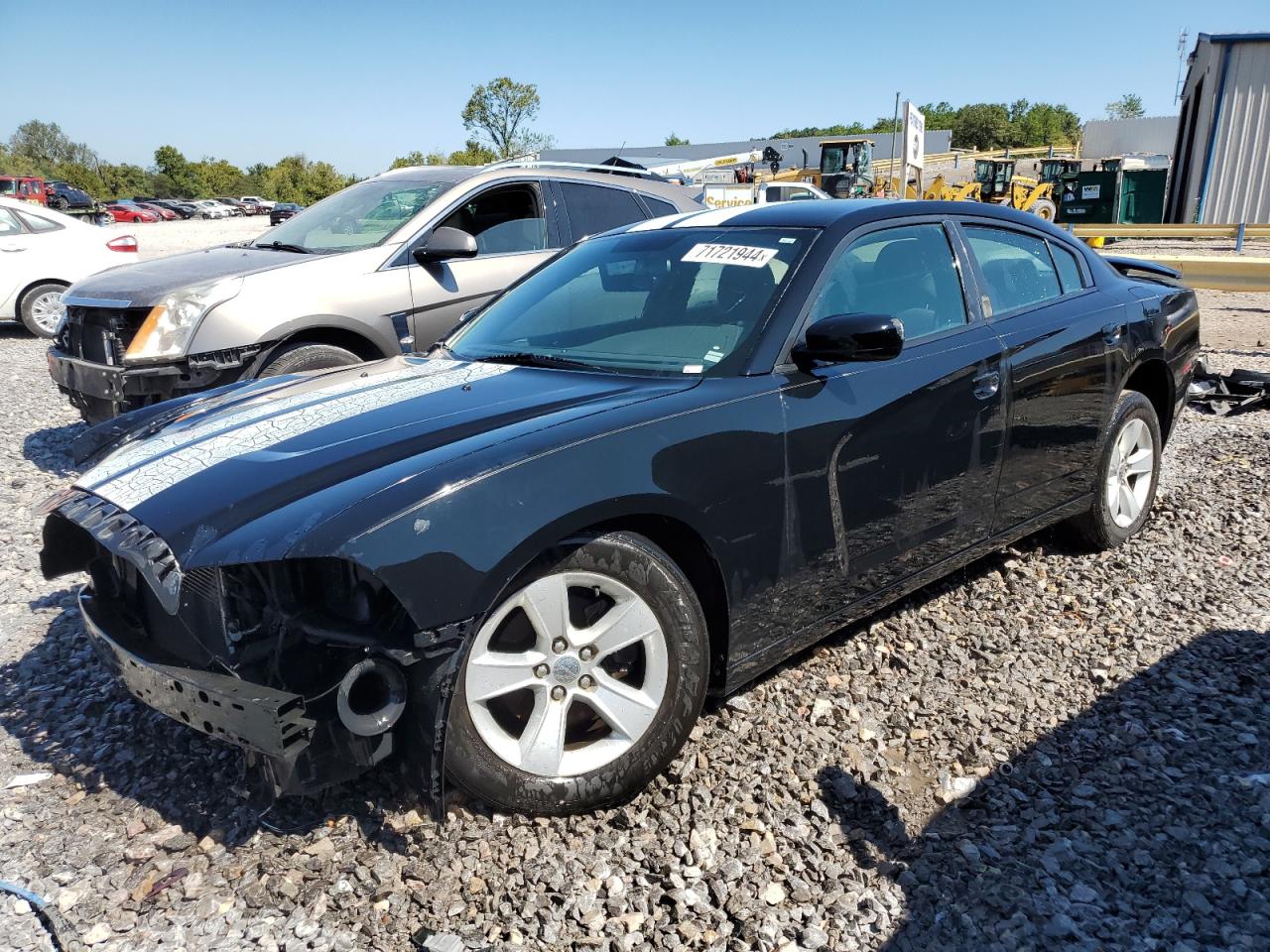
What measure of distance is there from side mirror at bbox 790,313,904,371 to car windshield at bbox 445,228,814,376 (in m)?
0.21

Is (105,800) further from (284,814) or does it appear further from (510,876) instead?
(510,876)

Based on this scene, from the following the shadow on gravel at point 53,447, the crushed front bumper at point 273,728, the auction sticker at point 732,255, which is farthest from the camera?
the shadow on gravel at point 53,447

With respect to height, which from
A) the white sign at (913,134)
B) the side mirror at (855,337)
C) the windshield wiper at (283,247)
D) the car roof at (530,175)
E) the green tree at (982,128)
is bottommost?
the side mirror at (855,337)

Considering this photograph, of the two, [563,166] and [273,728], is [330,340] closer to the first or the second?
[563,166]

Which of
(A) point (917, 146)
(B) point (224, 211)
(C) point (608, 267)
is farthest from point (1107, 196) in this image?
(B) point (224, 211)

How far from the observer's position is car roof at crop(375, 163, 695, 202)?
636 centimetres

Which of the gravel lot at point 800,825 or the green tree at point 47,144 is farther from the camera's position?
the green tree at point 47,144

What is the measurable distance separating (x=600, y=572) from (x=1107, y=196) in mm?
31966

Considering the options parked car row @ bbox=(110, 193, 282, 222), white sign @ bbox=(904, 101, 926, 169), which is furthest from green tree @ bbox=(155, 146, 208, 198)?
white sign @ bbox=(904, 101, 926, 169)

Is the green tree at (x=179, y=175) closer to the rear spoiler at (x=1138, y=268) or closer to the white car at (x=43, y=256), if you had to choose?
the white car at (x=43, y=256)

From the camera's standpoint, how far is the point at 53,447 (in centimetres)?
662

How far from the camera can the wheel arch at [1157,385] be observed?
439 cm

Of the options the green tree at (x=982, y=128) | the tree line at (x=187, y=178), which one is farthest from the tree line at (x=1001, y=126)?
the tree line at (x=187, y=178)

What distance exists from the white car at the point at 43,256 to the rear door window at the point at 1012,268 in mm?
10521
